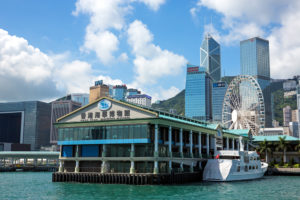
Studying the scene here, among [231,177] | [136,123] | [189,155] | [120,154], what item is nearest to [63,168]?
[120,154]

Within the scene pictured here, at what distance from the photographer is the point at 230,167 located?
8256cm

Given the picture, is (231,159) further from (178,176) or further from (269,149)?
(269,149)

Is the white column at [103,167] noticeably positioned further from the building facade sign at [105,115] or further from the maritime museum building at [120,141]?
the building facade sign at [105,115]

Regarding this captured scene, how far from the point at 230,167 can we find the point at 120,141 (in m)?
25.6

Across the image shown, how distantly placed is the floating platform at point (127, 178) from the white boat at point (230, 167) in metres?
3.91

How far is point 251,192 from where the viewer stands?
6206 centimetres

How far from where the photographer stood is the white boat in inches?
3255

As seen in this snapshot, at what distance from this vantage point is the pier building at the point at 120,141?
74438 millimetres

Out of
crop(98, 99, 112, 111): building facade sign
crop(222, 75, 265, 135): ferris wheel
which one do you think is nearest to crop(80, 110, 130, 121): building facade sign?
crop(98, 99, 112, 111): building facade sign

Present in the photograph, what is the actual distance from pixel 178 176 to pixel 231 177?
1415cm

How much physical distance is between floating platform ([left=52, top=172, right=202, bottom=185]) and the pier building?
1.39m

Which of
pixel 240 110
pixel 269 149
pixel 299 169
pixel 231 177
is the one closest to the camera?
pixel 231 177

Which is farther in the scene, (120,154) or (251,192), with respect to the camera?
(120,154)

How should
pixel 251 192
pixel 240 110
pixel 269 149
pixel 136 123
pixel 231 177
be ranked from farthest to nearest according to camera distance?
pixel 240 110 → pixel 269 149 → pixel 231 177 → pixel 136 123 → pixel 251 192
